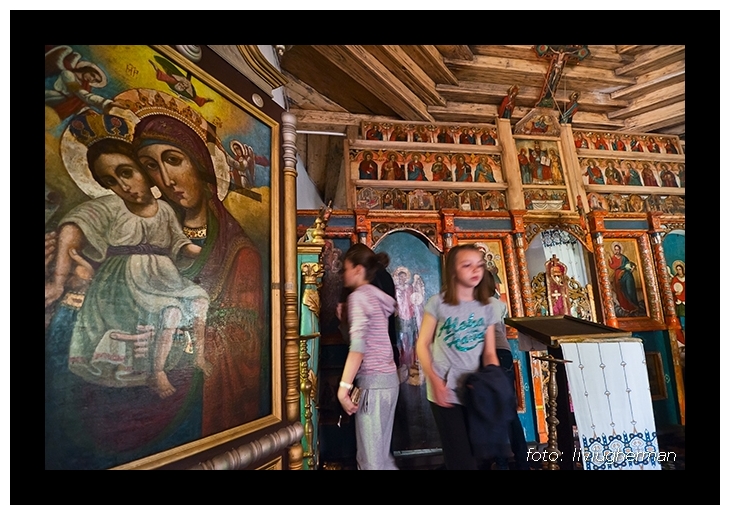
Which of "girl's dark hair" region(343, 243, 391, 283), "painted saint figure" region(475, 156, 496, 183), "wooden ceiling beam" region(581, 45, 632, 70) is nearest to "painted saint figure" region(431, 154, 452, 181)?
"painted saint figure" region(475, 156, 496, 183)

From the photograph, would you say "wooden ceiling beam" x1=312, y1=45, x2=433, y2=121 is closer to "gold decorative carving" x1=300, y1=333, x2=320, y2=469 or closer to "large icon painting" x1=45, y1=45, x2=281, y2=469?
"large icon painting" x1=45, y1=45, x2=281, y2=469

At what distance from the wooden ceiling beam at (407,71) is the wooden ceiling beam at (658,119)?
96.3 inches

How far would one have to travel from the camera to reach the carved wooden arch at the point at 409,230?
3.19 m

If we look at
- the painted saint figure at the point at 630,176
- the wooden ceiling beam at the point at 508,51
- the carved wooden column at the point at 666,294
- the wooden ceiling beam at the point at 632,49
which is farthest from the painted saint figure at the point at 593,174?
the wooden ceiling beam at the point at 508,51

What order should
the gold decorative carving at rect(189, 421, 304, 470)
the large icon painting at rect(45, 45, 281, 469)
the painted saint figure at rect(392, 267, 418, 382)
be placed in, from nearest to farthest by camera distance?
the large icon painting at rect(45, 45, 281, 469), the gold decorative carving at rect(189, 421, 304, 470), the painted saint figure at rect(392, 267, 418, 382)

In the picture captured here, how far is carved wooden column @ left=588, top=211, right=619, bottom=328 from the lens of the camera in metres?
3.36

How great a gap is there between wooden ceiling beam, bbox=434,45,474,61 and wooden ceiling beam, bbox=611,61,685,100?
1930 millimetres

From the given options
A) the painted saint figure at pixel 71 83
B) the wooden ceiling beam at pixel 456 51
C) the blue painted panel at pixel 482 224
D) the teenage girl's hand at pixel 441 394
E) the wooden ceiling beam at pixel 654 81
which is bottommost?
the teenage girl's hand at pixel 441 394

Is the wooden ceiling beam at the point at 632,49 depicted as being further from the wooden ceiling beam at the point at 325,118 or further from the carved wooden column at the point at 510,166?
the wooden ceiling beam at the point at 325,118

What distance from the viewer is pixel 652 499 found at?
1.82m
